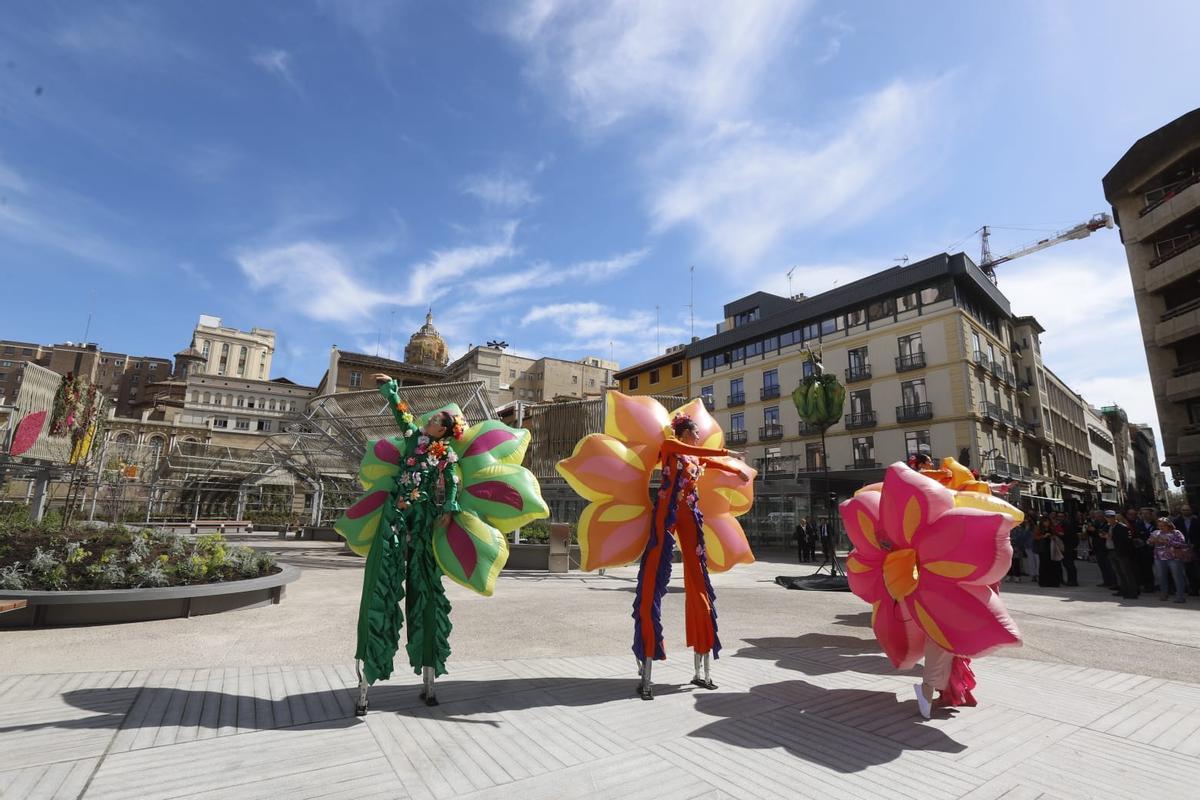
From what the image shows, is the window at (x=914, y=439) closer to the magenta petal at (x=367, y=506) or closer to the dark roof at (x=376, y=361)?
the magenta petal at (x=367, y=506)

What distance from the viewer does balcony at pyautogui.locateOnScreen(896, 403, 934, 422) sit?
31.6 m

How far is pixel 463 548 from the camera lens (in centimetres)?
460

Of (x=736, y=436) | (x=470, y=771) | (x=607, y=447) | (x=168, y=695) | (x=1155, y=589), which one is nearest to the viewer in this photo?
(x=470, y=771)

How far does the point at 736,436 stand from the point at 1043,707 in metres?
36.5

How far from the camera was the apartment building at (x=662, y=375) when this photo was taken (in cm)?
4656

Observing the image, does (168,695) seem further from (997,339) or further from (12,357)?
(12,357)

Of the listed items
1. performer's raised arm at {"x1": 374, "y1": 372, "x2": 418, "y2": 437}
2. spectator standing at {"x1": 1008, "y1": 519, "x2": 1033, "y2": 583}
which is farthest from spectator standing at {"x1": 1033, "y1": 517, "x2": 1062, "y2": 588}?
performer's raised arm at {"x1": 374, "y1": 372, "x2": 418, "y2": 437}

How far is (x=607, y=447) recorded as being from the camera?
17.9 ft

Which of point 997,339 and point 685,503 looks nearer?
point 685,503

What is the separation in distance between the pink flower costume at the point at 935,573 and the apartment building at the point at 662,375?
1575 inches

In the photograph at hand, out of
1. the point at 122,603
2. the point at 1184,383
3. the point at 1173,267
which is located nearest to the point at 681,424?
the point at 122,603

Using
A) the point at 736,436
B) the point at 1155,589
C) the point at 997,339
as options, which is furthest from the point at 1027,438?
the point at 1155,589

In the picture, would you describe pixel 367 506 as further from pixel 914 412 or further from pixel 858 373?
pixel 858 373

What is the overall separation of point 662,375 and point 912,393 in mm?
20240
